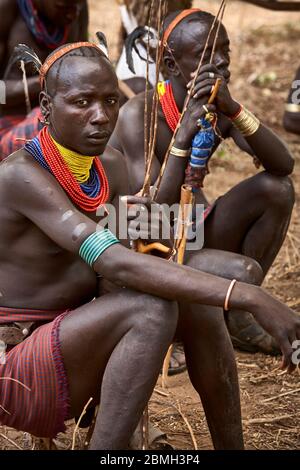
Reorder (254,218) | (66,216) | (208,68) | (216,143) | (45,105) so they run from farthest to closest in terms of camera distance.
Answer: (216,143) → (254,218) → (208,68) → (45,105) → (66,216)

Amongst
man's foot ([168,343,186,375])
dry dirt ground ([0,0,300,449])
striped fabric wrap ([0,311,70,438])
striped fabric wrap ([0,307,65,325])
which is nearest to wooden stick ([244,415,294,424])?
dry dirt ground ([0,0,300,449])

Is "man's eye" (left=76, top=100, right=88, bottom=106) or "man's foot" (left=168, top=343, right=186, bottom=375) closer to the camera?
"man's eye" (left=76, top=100, right=88, bottom=106)

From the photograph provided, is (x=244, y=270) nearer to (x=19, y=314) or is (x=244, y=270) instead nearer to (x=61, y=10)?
(x=19, y=314)

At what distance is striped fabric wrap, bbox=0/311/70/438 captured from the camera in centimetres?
282

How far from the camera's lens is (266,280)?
5.04 metres

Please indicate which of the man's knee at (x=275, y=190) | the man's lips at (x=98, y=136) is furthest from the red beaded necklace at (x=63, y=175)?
the man's knee at (x=275, y=190)

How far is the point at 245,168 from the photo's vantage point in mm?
6719

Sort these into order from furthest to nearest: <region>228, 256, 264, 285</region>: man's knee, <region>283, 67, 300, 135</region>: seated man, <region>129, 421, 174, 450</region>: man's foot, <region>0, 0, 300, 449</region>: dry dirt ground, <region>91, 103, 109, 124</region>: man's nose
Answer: <region>283, 67, 300, 135</region>: seated man
<region>0, 0, 300, 449</region>: dry dirt ground
<region>228, 256, 264, 285</region>: man's knee
<region>129, 421, 174, 450</region>: man's foot
<region>91, 103, 109, 124</region>: man's nose

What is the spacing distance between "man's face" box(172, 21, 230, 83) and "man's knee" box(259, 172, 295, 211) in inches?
20.5

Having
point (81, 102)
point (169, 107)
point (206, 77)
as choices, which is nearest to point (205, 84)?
point (206, 77)

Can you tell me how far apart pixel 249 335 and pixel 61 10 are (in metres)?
2.11

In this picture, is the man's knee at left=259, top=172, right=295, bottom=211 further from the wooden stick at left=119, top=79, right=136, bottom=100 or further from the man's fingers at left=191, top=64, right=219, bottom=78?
the wooden stick at left=119, top=79, right=136, bottom=100

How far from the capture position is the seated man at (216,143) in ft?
12.3

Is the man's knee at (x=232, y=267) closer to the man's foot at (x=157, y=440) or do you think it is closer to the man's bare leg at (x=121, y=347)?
the man's foot at (x=157, y=440)
